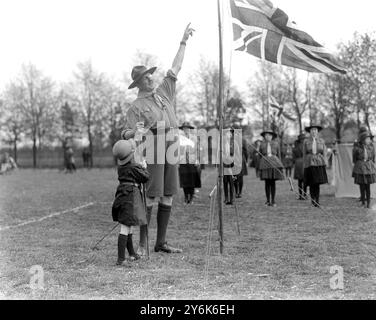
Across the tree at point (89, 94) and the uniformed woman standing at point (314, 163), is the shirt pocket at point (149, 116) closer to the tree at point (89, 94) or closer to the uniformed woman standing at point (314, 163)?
the uniformed woman standing at point (314, 163)

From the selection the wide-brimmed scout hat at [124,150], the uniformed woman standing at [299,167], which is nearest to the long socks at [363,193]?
the uniformed woman standing at [299,167]

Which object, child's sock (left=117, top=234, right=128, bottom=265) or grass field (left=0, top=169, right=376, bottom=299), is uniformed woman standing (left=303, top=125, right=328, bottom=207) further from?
child's sock (left=117, top=234, right=128, bottom=265)

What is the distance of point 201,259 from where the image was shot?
20.3ft

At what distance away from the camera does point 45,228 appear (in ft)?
29.5

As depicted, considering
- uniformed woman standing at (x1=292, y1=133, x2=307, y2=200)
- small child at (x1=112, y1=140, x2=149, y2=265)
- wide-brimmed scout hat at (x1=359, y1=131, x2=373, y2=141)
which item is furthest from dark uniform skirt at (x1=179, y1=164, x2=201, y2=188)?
small child at (x1=112, y1=140, x2=149, y2=265)

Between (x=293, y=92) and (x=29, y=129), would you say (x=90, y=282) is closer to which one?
(x=293, y=92)

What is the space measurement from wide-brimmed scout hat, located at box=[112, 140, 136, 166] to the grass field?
1260 mm

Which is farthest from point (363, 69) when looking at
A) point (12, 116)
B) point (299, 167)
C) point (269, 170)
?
point (12, 116)

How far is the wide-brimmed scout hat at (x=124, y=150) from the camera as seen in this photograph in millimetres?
6062

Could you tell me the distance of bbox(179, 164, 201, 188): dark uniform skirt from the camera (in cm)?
1390

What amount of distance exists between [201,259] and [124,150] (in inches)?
64.6

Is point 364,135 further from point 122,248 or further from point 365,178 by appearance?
point 122,248

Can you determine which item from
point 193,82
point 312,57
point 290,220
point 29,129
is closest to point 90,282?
point 312,57

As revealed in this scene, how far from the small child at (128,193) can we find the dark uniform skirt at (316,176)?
24.1 ft
